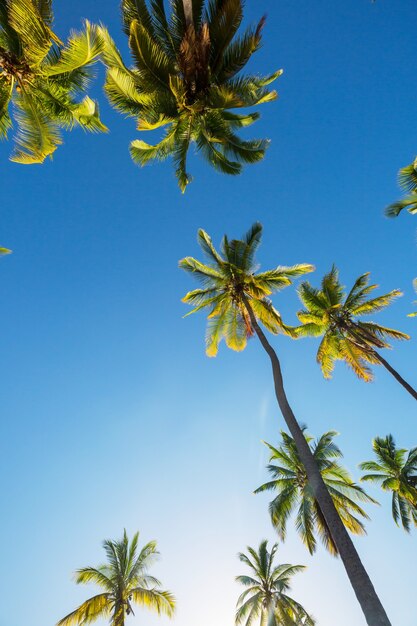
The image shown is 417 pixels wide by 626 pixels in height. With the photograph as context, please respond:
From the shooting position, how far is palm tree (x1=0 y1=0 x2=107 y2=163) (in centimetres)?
793

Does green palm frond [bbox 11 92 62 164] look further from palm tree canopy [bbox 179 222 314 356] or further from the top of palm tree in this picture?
the top of palm tree

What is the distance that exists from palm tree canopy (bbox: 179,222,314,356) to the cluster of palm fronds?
482 cm

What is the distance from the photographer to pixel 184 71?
10953mm

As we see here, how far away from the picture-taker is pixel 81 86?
10.1 m

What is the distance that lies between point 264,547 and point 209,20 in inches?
1120

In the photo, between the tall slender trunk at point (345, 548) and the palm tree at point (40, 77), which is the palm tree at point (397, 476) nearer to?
the tall slender trunk at point (345, 548)

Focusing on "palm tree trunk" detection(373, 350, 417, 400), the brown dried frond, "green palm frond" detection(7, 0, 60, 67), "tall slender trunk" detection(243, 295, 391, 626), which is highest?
the brown dried frond

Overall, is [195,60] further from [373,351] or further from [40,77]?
[373,351]

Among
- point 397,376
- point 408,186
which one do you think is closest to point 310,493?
point 397,376

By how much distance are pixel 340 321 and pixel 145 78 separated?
15944 millimetres

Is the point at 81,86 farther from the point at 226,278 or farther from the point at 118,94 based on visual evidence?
the point at 226,278

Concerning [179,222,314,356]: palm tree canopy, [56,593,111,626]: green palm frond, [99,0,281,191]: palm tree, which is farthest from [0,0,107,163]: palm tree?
[56,593,111,626]: green palm frond

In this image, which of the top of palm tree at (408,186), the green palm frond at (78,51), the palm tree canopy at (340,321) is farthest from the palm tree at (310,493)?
the green palm frond at (78,51)

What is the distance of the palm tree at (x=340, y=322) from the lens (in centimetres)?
2042
